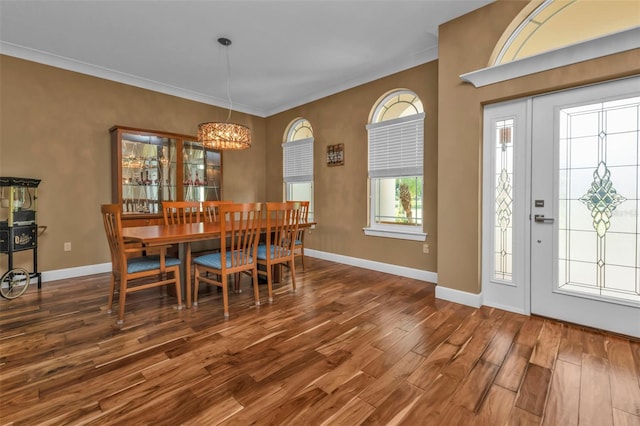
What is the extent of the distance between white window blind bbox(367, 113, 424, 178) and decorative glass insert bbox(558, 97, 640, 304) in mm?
1582

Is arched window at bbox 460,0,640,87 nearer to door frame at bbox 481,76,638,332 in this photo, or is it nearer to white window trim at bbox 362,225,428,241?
door frame at bbox 481,76,638,332

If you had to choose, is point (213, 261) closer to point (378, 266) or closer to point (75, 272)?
point (378, 266)

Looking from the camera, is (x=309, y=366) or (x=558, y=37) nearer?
(x=309, y=366)

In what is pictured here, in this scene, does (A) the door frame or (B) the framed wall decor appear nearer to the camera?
(A) the door frame

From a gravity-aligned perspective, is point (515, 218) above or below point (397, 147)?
below

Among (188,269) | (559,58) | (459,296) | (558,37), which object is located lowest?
(459,296)

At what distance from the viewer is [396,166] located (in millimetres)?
4109

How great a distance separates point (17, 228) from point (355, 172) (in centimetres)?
417

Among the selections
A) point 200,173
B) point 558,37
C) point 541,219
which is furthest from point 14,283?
point 558,37

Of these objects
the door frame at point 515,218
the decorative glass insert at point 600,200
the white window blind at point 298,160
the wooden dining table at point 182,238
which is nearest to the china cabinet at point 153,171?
the white window blind at point 298,160

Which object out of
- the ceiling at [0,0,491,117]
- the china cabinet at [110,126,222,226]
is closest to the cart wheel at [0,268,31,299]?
the china cabinet at [110,126,222,226]

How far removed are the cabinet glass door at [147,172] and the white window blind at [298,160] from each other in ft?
6.52

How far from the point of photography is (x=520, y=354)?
6.76 ft

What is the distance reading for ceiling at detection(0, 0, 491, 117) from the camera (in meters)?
2.84
